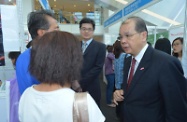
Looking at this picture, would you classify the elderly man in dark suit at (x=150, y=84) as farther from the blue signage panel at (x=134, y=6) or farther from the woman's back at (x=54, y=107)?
the blue signage panel at (x=134, y=6)

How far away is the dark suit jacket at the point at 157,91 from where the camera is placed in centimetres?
127

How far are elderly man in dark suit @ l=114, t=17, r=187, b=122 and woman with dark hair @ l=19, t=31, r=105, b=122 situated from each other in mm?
569

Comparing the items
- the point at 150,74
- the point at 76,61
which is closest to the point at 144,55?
the point at 150,74

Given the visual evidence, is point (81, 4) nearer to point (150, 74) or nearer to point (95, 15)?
point (95, 15)

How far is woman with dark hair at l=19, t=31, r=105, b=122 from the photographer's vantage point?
2.71 ft

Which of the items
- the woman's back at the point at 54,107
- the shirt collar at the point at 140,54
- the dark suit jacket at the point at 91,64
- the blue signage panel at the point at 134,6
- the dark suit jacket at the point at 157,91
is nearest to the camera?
the woman's back at the point at 54,107

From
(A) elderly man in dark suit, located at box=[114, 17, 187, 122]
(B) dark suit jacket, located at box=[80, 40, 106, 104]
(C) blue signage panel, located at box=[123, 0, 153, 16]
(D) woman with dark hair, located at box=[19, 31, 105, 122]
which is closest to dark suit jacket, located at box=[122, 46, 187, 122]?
(A) elderly man in dark suit, located at box=[114, 17, 187, 122]

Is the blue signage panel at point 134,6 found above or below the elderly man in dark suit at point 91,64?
above

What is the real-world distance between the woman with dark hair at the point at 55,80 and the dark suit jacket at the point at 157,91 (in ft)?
1.85

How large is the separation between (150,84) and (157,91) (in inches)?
3.0

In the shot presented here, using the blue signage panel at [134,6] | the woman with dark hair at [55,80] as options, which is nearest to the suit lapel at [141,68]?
the woman with dark hair at [55,80]

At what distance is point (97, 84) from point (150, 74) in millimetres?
1099

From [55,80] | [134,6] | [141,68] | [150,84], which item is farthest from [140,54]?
[134,6]

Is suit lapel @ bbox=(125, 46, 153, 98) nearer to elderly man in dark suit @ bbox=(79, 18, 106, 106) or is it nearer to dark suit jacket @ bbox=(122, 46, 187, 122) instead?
dark suit jacket @ bbox=(122, 46, 187, 122)
